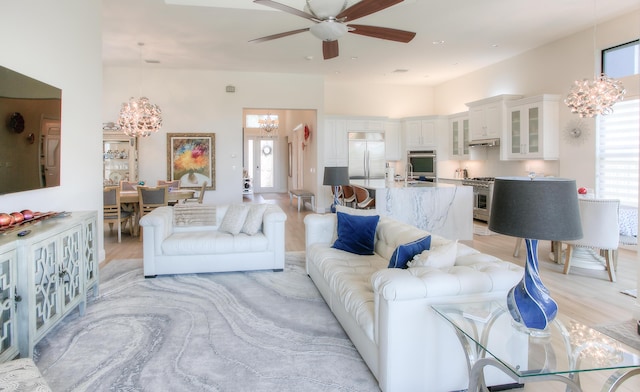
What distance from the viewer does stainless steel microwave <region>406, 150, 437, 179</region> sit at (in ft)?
33.1

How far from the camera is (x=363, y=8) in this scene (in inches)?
119

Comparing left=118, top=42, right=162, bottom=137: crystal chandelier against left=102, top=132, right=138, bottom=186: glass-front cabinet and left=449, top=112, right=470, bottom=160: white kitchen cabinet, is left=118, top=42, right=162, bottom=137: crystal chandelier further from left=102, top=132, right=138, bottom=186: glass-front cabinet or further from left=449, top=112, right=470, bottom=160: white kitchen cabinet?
left=449, top=112, right=470, bottom=160: white kitchen cabinet

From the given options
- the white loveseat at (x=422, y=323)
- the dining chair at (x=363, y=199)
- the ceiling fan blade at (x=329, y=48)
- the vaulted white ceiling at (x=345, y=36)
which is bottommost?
the white loveseat at (x=422, y=323)

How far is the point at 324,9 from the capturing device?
2986mm

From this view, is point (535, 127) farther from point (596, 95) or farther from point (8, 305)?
point (8, 305)

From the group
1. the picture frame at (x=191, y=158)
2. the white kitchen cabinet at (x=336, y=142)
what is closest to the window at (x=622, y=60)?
the white kitchen cabinet at (x=336, y=142)

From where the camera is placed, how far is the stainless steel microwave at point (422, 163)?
10.1m

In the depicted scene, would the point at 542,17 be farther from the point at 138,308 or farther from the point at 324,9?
the point at 138,308

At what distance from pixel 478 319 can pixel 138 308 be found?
2.84 m

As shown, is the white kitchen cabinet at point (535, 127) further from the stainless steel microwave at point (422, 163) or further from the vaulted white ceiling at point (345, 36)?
the stainless steel microwave at point (422, 163)

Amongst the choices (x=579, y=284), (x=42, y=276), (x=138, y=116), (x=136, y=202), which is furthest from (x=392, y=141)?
(x=42, y=276)

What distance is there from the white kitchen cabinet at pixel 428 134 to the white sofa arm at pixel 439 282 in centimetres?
820

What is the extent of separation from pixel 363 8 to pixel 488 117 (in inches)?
231

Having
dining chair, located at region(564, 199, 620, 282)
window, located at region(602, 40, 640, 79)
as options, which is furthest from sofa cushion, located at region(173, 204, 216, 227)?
window, located at region(602, 40, 640, 79)
